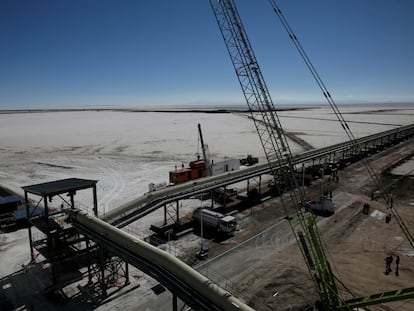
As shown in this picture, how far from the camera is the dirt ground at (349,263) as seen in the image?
26469 millimetres

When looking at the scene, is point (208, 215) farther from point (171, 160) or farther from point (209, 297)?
point (171, 160)

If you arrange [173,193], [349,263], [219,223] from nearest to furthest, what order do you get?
[349,263] → [219,223] → [173,193]

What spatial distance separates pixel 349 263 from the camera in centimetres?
3192

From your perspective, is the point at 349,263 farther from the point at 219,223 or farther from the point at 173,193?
the point at 173,193

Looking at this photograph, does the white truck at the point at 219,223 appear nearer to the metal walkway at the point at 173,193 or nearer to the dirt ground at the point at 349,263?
the metal walkway at the point at 173,193

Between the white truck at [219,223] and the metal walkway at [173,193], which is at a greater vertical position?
the metal walkway at [173,193]

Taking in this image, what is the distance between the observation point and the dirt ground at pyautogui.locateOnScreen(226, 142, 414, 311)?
86.8 feet

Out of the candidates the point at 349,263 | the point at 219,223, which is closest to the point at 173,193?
the point at 219,223

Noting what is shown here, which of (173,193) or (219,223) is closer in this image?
(219,223)

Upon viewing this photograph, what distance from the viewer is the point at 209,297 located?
17.1 meters

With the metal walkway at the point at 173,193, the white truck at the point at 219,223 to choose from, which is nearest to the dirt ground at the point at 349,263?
the white truck at the point at 219,223

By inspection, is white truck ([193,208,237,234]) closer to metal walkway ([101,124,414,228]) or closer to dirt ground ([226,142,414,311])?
metal walkway ([101,124,414,228])

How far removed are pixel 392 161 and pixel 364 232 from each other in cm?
5950

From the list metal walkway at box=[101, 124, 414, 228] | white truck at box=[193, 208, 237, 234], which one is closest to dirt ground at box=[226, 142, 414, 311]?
white truck at box=[193, 208, 237, 234]
